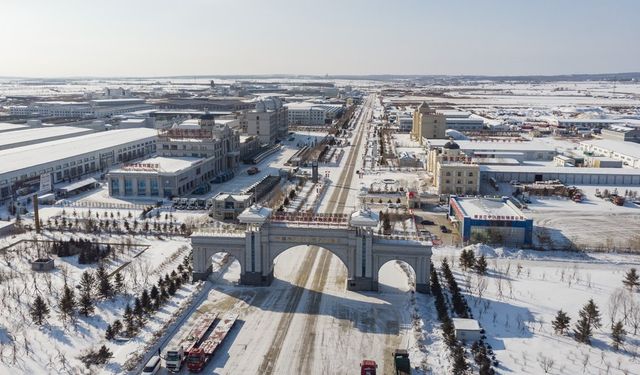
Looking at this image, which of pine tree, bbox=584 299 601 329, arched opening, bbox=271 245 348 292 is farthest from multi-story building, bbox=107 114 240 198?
pine tree, bbox=584 299 601 329

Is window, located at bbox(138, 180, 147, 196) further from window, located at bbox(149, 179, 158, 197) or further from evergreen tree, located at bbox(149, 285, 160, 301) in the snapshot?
evergreen tree, located at bbox(149, 285, 160, 301)

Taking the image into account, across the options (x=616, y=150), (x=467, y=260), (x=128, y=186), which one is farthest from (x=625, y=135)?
(x=128, y=186)

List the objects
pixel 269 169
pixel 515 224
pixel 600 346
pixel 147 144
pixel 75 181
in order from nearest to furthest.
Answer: pixel 600 346
pixel 515 224
pixel 75 181
pixel 269 169
pixel 147 144

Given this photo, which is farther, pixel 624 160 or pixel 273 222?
pixel 624 160

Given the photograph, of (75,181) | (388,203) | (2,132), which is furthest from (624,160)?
(2,132)

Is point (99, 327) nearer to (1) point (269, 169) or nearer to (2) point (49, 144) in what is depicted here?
(1) point (269, 169)

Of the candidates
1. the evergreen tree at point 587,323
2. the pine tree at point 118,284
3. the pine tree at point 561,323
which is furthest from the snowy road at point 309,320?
the evergreen tree at point 587,323

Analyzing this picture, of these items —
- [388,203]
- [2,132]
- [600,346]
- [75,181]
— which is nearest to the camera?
[600,346]
